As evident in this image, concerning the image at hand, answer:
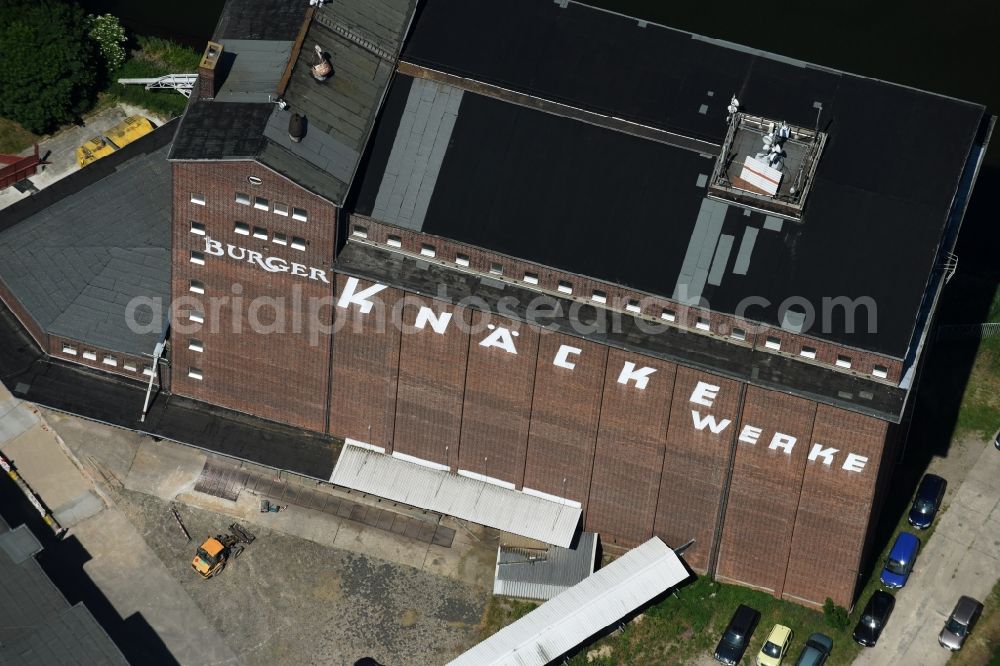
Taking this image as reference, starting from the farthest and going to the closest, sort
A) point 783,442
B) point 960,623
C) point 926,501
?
point 926,501 < point 960,623 < point 783,442

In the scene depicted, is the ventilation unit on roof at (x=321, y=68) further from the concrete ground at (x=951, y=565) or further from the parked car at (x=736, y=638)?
the concrete ground at (x=951, y=565)

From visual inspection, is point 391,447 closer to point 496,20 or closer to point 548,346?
point 548,346

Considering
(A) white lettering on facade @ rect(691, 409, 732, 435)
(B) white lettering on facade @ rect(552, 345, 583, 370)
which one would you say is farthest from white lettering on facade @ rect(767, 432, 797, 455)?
(B) white lettering on facade @ rect(552, 345, 583, 370)

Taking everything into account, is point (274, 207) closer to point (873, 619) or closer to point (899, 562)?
point (873, 619)

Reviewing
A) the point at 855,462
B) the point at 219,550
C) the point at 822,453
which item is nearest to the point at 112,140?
the point at 219,550

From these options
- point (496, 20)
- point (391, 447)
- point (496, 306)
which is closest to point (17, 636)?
point (391, 447)
